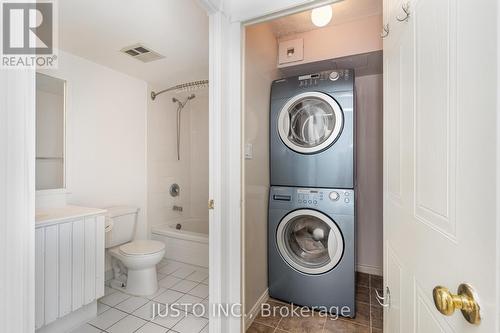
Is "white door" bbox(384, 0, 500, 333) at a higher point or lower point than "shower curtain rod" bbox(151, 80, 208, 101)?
lower

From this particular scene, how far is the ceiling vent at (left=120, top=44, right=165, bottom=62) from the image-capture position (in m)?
1.92

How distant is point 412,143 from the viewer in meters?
0.69

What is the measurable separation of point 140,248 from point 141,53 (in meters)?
1.79

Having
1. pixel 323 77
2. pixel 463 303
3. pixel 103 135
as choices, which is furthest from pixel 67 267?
pixel 323 77

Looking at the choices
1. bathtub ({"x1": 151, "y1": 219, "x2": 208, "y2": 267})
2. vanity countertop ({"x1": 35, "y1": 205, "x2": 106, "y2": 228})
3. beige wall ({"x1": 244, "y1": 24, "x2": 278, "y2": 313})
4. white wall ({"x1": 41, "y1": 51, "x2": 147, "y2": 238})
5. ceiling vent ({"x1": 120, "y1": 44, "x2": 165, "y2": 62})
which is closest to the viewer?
vanity countertop ({"x1": 35, "y1": 205, "x2": 106, "y2": 228})

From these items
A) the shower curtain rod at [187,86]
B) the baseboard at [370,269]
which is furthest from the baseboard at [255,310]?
the shower curtain rod at [187,86]

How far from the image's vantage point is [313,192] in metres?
1.79

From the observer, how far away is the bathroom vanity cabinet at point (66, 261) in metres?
1.36

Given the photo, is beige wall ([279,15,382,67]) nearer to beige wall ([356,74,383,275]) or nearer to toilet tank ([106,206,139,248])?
beige wall ([356,74,383,275])

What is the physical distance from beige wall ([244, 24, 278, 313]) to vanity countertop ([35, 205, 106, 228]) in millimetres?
1150

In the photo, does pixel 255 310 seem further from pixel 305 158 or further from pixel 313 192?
pixel 305 158

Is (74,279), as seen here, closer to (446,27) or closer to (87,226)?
(87,226)

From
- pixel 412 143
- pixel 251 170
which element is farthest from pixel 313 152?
pixel 412 143

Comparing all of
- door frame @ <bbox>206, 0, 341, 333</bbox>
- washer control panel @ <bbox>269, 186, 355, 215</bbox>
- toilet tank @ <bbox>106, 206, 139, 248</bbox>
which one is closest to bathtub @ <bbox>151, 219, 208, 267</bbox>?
toilet tank @ <bbox>106, 206, 139, 248</bbox>
